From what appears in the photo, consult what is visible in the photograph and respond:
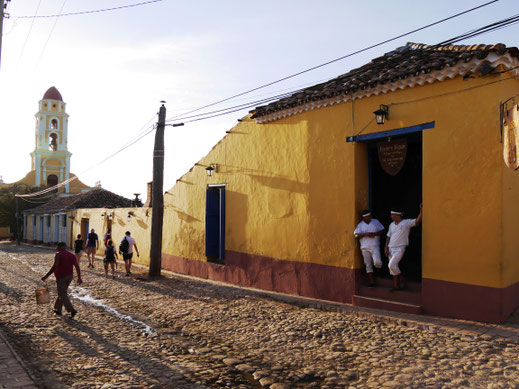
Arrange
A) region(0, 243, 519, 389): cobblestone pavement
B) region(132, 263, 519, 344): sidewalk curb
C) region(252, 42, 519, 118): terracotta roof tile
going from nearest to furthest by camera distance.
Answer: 1. region(0, 243, 519, 389): cobblestone pavement
2. region(132, 263, 519, 344): sidewalk curb
3. region(252, 42, 519, 118): terracotta roof tile

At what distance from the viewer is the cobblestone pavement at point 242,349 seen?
473 cm

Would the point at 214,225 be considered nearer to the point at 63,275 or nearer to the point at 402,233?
the point at 63,275

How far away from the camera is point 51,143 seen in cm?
4228

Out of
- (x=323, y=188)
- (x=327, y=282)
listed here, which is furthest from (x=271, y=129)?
(x=327, y=282)

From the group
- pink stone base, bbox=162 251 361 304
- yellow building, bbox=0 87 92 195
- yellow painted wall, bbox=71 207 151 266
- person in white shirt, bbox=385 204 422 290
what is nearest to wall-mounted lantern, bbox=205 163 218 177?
pink stone base, bbox=162 251 361 304

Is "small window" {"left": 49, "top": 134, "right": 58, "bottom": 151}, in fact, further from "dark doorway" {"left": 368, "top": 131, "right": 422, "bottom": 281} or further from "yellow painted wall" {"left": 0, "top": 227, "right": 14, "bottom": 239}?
"dark doorway" {"left": 368, "top": 131, "right": 422, "bottom": 281}

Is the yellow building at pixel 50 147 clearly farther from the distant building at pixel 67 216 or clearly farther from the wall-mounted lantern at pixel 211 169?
the wall-mounted lantern at pixel 211 169

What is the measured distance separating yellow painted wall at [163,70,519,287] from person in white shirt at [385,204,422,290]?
398 mm

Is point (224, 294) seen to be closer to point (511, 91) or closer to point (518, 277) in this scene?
point (518, 277)

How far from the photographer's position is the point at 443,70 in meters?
6.97

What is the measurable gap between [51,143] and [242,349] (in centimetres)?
4235

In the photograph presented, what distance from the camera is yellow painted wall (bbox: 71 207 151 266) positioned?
1705cm

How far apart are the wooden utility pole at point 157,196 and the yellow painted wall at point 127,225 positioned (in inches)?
132

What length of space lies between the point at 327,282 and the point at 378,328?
7.62 ft
